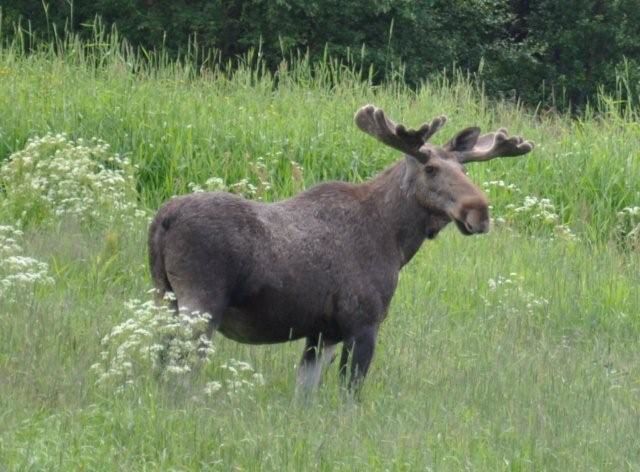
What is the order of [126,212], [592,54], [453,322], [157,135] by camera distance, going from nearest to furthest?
[453,322] < [126,212] < [157,135] < [592,54]

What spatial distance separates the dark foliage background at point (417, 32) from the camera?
32625mm

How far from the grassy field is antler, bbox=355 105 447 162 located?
1.40 metres

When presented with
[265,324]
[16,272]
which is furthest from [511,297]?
[16,272]

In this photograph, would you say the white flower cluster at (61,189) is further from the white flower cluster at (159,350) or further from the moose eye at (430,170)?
the white flower cluster at (159,350)

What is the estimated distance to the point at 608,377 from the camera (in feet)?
33.0

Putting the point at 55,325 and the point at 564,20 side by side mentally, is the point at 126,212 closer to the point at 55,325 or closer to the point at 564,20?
the point at 55,325

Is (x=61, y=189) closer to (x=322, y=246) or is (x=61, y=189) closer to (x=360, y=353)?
(x=322, y=246)

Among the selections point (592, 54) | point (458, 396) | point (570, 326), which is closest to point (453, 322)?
point (570, 326)

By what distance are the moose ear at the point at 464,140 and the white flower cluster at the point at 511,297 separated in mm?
2308


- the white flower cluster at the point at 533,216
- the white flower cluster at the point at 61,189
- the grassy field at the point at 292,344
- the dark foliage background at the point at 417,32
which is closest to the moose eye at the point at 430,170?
the grassy field at the point at 292,344

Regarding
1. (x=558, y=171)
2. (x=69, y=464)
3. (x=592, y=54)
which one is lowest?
(x=592, y=54)

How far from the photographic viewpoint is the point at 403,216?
9.34m

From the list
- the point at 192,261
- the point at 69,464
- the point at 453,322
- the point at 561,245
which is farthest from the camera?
the point at 561,245

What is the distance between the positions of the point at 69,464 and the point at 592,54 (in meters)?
34.4
